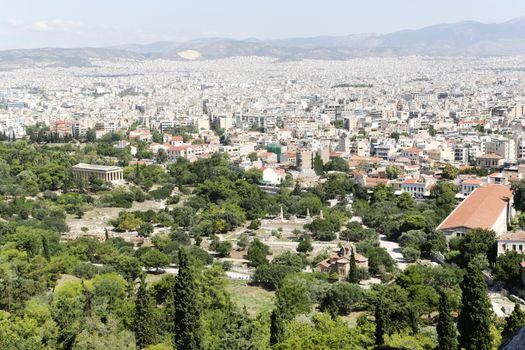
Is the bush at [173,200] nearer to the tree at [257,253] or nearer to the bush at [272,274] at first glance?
the tree at [257,253]

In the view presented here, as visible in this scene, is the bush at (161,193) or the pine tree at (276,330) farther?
the bush at (161,193)

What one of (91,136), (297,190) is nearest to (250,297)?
(297,190)

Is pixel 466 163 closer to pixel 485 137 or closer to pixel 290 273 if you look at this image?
pixel 485 137

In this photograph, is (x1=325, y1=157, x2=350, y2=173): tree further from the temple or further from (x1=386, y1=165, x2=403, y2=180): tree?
the temple

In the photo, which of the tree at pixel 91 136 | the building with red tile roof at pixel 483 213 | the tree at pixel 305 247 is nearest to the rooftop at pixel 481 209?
the building with red tile roof at pixel 483 213

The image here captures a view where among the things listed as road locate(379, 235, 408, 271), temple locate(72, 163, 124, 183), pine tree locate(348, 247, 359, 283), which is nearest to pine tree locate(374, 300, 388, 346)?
pine tree locate(348, 247, 359, 283)
